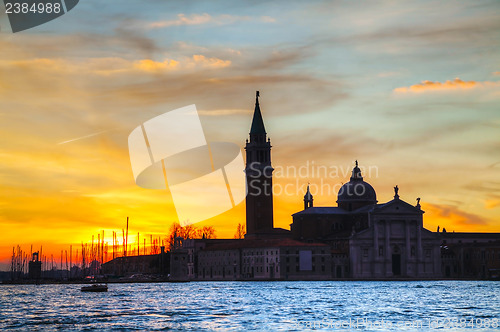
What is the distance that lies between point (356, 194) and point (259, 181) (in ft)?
41.5

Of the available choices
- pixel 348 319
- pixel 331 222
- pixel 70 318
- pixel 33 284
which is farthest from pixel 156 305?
pixel 33 284

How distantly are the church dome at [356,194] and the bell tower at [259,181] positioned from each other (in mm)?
9612

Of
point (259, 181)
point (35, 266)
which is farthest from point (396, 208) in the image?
point (35, 266)

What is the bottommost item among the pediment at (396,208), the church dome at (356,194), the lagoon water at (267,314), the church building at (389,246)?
the lagoon water at (267,314)

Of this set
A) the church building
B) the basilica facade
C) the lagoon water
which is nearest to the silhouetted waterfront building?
the basilica facade

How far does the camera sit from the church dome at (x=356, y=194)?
12356 cm

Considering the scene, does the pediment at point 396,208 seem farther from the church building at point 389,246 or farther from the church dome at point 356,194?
the church dome at point 356,194

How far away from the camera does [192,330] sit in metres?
40.6

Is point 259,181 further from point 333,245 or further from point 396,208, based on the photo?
point 396,208

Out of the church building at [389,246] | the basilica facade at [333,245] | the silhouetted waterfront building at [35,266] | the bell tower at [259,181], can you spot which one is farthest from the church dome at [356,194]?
the silhouetted waterfront building at [35,266]

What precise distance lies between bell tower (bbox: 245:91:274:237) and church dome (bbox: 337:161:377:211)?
9.61m

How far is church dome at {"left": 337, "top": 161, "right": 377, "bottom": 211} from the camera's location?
405 ft

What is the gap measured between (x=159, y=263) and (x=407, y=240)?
4419 centimetres

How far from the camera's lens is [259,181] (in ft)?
405
